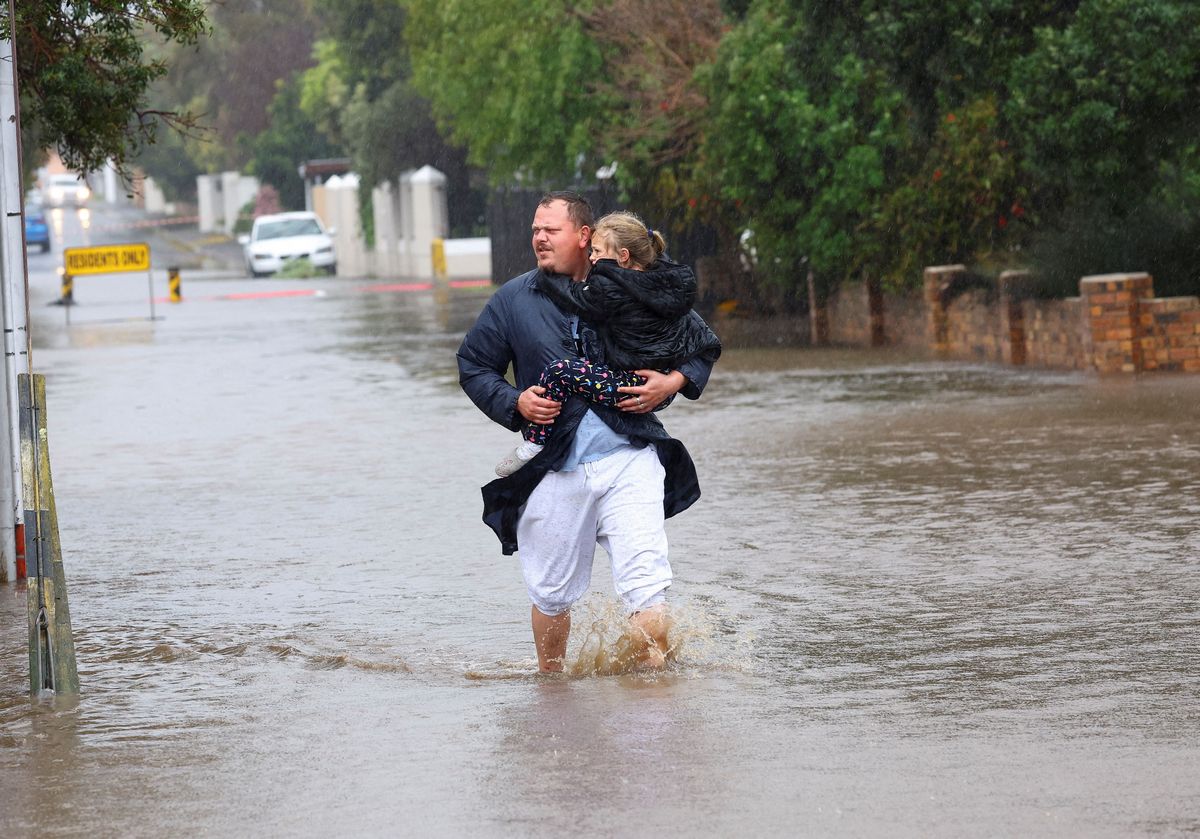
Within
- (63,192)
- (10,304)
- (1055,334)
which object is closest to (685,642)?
(10,304)

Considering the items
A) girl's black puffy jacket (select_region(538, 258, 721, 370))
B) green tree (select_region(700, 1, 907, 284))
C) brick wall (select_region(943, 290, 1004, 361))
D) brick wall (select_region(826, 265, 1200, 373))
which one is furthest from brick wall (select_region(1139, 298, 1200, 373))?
girl's black puffy jacket (select_region(538, 258, 721, 370))

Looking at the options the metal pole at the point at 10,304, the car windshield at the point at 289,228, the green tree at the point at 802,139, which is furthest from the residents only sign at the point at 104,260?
the metal pole at the point at 10,304

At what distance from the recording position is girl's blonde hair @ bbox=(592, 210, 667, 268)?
6.61 metres

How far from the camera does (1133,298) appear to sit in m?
17.8

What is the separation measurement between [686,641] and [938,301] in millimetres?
14726

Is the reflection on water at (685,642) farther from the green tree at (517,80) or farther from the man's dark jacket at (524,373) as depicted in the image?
the green tree at (517,80)

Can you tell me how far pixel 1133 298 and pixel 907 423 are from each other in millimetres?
3729

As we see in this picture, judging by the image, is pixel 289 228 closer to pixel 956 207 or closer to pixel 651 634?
pixel 956 207

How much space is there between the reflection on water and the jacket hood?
1209 millimetres

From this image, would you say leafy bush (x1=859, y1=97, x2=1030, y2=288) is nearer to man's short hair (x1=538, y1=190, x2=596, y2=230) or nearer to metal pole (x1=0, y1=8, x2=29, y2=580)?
metal pole (x1=0, y1=8, x2=29, y2=580)

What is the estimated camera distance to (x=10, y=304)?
9.19m

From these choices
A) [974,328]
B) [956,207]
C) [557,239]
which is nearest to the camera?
[557,239]

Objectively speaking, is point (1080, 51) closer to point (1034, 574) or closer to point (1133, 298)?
point (1133, 298)

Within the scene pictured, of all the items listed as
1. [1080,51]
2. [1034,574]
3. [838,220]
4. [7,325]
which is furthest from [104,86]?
[838,220]
